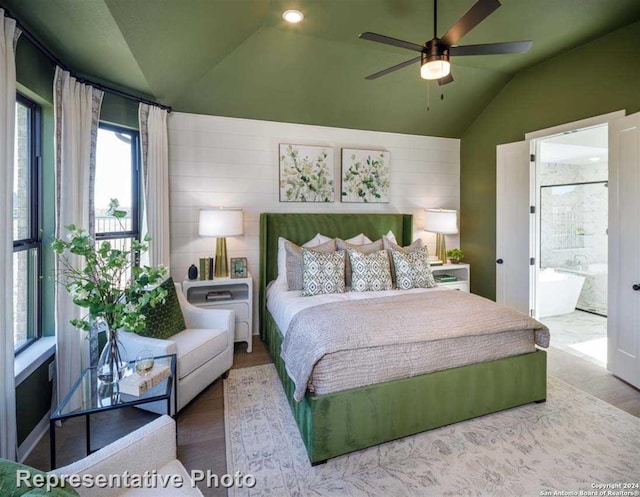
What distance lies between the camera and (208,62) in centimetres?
323

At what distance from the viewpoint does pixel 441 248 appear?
481 centimetres

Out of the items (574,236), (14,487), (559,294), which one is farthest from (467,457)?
(574,236)

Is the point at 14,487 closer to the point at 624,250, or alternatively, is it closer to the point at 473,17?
the point at 473,17

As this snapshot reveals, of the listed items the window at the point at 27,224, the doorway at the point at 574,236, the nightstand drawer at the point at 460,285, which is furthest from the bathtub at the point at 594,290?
the window at the point at 27,224

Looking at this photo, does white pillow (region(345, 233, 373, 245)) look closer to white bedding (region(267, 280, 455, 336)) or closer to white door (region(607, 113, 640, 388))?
white bedding (region(267, 280, 455, 336))

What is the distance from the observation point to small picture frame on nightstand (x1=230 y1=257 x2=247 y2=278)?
3823 millimetres

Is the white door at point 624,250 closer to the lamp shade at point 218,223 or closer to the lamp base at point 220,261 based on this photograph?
the lamp shade at point 218,223

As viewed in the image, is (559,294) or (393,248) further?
(559,294)

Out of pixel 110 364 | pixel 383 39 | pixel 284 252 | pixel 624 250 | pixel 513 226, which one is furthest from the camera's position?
pixel 513 226

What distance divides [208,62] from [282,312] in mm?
2475

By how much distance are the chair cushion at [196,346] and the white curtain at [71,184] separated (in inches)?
26.8

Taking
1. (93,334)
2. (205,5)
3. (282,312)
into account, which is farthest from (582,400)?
(205,5)

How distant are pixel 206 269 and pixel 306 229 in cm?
125

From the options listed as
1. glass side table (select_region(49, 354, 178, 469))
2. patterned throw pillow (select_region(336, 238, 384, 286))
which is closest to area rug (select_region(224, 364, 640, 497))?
glass side table (select_region(49, 354, 178, 469))
